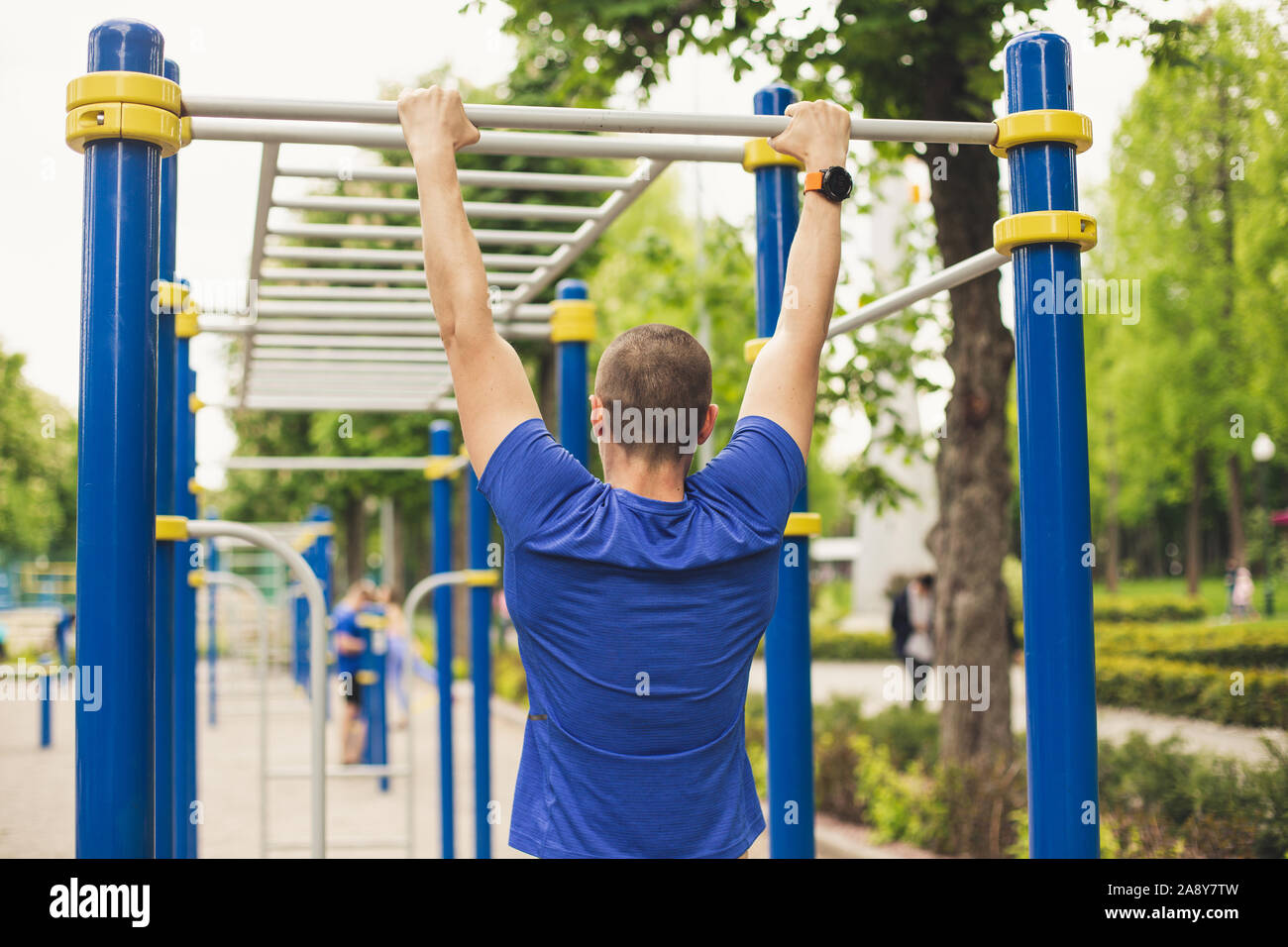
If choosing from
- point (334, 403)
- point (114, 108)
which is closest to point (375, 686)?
point (334, 403)

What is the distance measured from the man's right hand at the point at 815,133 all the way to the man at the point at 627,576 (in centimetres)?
61

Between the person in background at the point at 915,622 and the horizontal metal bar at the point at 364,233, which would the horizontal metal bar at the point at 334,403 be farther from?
the person in background at the point at 915,622

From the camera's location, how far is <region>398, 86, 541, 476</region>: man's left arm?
1732 mm

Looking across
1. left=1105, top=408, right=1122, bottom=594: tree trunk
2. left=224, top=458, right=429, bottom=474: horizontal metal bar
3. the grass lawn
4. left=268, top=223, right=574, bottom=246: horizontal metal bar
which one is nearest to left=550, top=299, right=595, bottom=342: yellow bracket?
left=268, top=223, right=574, bottom=246: horizontal metal bar

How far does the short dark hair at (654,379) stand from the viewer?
173cm

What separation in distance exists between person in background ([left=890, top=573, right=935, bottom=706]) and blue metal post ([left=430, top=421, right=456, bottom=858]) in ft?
19.0

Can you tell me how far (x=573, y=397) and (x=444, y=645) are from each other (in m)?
2.58

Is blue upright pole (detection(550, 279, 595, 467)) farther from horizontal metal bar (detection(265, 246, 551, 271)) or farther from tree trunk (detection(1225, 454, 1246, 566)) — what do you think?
tree trunk (detection(1225, 454, 1246, 566))

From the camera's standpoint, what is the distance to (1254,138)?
11.1 meters

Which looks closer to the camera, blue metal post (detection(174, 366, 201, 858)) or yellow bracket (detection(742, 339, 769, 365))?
yellow bracket (detection(742, 339, 769, 365))

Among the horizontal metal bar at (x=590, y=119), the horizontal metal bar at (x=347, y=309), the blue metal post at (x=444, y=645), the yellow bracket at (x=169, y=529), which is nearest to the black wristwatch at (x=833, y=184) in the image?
the horizontal metal bar at (x=590, y=119)

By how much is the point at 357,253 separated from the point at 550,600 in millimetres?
2341
